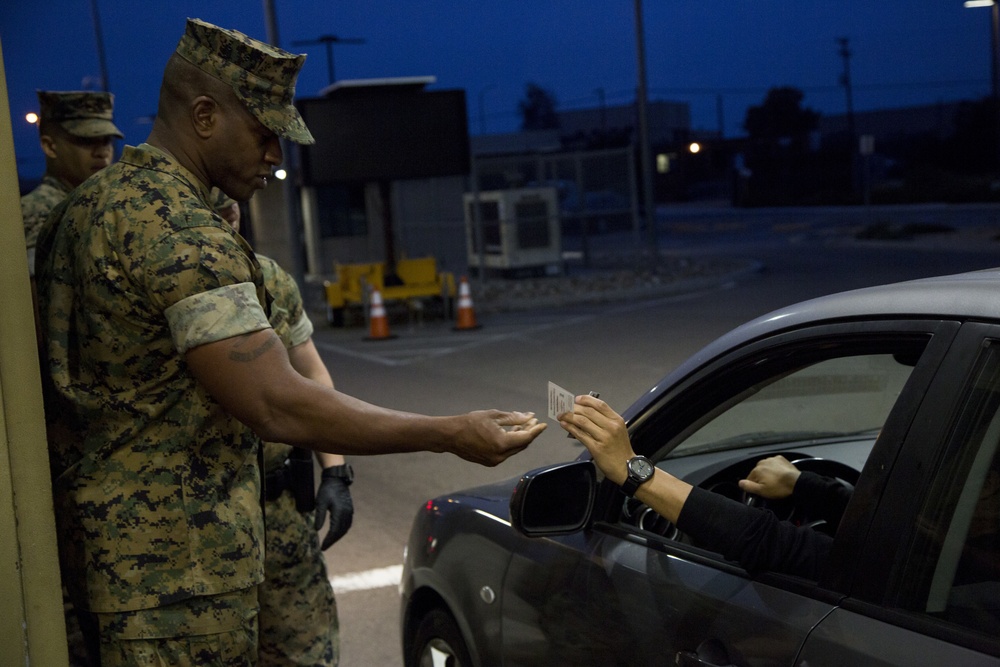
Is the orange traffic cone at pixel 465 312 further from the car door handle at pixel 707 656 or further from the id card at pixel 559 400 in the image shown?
the car door handle at pixel 707 656

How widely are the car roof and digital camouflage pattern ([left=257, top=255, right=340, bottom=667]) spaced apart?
1531mm

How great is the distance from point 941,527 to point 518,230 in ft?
67.7

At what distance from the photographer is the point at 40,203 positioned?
503cm

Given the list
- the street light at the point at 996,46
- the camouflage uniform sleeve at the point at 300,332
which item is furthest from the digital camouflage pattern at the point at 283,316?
the street light at the point at 996,46

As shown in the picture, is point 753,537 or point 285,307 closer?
point 753,537

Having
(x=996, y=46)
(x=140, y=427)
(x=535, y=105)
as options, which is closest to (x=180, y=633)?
(x=140, y=427)

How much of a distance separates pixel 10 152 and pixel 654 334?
12425 millimetres

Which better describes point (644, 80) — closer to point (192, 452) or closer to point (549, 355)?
point (549, 355)

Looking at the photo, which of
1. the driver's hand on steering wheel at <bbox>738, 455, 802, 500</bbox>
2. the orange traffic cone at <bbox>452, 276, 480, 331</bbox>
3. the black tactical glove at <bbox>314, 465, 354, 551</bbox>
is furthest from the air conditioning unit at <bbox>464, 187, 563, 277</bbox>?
the driver's hand on steering wheel at <bbox>738, 455, 802, 500</bbox>

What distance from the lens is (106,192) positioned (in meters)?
2.39

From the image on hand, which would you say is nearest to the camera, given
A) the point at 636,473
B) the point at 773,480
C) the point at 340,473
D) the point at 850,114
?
the point at 636,473

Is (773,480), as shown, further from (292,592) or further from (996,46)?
(996,46)

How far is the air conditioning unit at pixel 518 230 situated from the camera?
72.5ft

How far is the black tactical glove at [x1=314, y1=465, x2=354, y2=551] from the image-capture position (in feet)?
13.1
